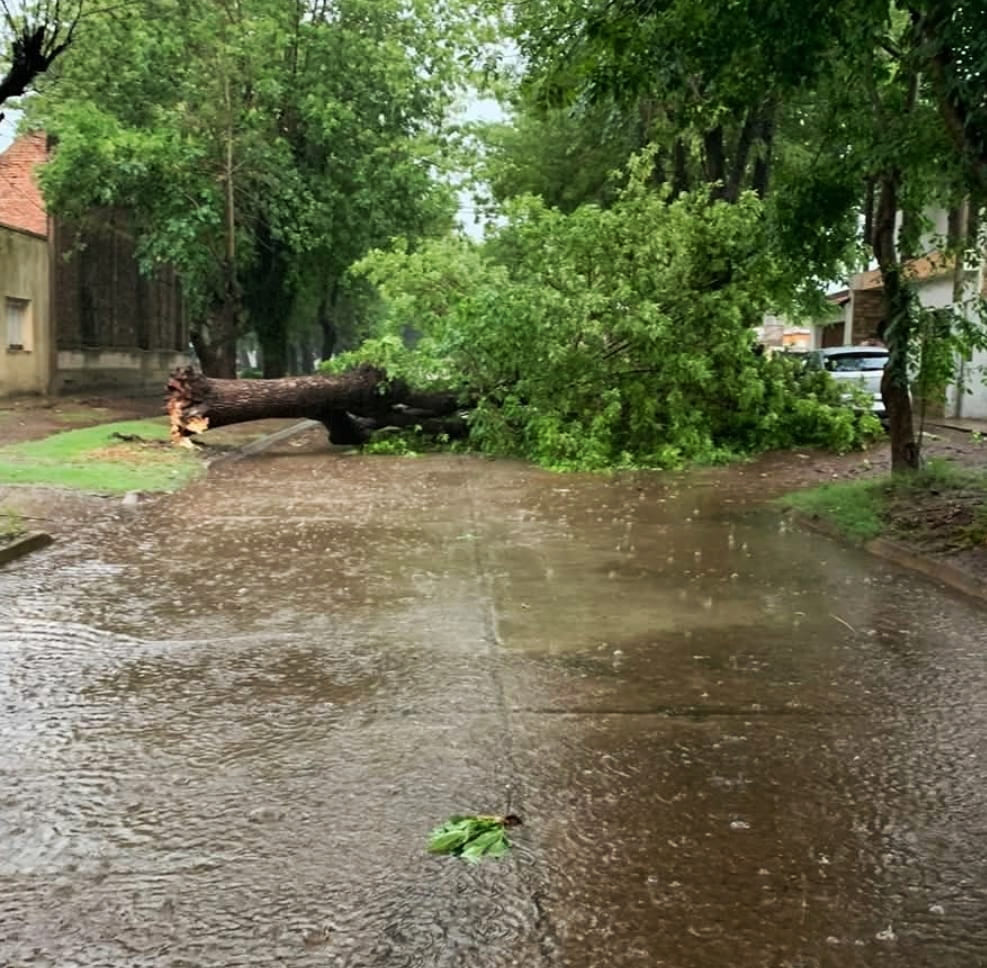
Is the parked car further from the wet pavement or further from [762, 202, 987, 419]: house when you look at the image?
the wet pavement

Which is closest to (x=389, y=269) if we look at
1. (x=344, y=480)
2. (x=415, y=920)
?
(x=344, y=480)

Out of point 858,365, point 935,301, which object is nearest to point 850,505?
point 858,365

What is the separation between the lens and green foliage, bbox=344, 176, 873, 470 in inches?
643

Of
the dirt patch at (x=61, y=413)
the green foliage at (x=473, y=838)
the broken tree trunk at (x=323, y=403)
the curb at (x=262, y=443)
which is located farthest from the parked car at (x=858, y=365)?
the green foliage at (x=473, y=838)

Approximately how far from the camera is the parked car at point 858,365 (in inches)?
771

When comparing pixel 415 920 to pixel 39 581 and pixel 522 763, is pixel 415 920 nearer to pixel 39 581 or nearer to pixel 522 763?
pixel 522 763

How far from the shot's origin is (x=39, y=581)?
8109 mm

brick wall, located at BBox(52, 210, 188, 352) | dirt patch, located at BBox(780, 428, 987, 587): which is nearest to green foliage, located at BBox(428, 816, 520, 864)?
dirt patch, located at BBox(780, 428, 987, 587)

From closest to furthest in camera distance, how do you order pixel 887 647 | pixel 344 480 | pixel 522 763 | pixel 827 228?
pixel 522 763 → pixel 887 647 → pixel 827 228 → pixel 344 480

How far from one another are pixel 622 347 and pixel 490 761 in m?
13.0

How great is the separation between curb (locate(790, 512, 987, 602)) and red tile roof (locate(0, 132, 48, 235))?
2269cm

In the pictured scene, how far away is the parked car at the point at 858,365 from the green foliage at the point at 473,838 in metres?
16.8

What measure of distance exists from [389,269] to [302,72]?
9703 mm

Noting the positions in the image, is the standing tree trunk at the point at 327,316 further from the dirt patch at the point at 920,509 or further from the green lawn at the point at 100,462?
the dirt patch at the point at 920,509
